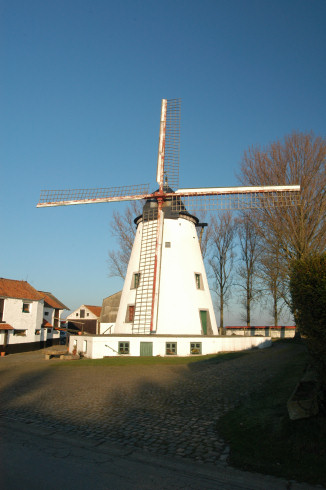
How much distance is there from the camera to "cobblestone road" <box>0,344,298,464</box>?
276 inches

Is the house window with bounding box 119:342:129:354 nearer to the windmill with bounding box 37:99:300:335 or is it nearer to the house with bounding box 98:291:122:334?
the windmill with bounding box 37:99:300:335

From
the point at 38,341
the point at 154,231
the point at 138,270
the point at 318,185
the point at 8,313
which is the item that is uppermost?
the point at 318,185

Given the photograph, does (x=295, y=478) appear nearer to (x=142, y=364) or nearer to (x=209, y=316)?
(x=142, y=364)

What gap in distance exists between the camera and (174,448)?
6477 millimetres

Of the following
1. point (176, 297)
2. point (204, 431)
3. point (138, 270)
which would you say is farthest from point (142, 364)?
point (204, 431)

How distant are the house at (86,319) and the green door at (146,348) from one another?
31091mm

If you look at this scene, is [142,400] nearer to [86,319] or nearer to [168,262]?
[168,262]

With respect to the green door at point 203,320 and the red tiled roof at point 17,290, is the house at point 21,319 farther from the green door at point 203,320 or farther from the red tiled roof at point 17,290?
the green door at point 203,320

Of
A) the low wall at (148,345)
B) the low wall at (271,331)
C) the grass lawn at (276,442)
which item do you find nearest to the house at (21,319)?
the low wall at (148,345)

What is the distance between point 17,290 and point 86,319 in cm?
1861

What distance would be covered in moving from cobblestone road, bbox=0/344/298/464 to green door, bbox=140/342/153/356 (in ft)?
14.1

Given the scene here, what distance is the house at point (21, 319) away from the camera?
32.8 m

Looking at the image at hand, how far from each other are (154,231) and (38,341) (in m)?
22.0

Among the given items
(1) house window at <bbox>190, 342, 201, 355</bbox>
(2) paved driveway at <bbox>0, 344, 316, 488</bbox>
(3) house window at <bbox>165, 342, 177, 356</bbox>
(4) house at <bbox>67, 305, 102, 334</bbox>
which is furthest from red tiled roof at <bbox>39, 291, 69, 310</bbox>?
(2) paved driveway at <bbox>0, 344, 316, 488</bbox>
